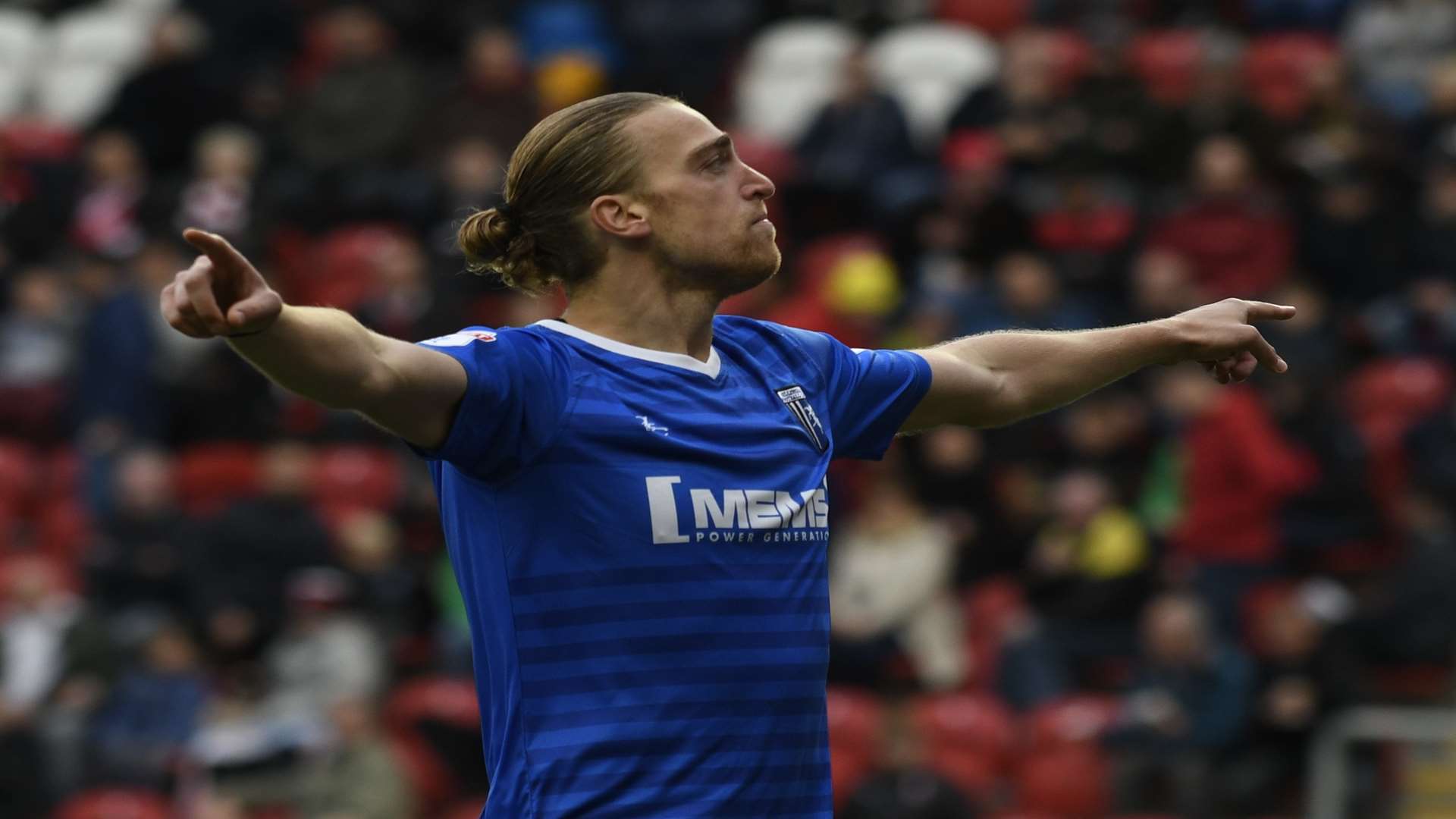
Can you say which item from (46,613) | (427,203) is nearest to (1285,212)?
(427,203)

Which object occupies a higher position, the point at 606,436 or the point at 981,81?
the point at 981,81

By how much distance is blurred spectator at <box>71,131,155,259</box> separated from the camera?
15836 mm

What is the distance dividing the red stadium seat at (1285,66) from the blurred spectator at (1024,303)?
2.48 m

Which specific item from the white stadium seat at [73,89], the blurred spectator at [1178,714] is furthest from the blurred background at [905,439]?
the white stadium seat at [73,89]

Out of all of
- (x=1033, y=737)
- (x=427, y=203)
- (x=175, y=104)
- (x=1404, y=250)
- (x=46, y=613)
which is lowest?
(x=1033, y=737)

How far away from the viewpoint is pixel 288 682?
42.4ft

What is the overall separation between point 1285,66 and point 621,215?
484 inches

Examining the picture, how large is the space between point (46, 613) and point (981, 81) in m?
7.49

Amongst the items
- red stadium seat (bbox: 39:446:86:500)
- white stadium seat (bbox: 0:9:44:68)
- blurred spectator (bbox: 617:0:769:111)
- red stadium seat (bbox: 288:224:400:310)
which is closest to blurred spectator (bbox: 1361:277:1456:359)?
blurred spectator (bbox: 617:0:769:111)

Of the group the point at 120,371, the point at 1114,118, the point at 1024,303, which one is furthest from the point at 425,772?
the point at 1114,118

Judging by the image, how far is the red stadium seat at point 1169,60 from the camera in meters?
15.9

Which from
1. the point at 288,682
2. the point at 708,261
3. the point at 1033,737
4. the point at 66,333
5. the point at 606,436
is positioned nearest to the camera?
the point at 606,436

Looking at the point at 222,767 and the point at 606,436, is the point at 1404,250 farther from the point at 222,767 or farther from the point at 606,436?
the point at 606,436

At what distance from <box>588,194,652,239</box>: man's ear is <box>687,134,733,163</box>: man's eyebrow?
0.15 meters
